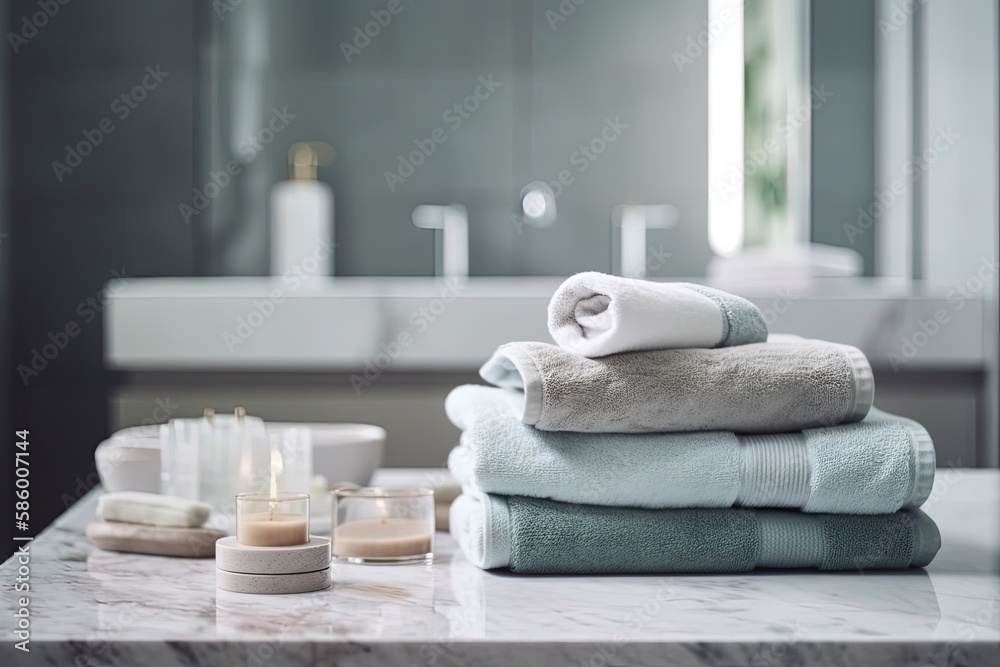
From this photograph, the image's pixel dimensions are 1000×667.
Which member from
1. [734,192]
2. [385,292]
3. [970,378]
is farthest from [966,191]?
[385,292]

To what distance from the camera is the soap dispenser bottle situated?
2455mm

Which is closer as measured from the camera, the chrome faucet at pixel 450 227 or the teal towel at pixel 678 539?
the teal towel at pixel 678 539

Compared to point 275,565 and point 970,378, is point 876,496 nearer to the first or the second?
point 275,565

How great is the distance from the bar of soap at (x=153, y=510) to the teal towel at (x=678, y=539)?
229 mm

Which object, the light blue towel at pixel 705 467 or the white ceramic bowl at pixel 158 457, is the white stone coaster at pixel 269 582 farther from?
the white ceramic bowl at pixel 158 457

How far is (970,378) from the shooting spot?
6.39 feet

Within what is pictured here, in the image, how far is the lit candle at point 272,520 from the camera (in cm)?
68

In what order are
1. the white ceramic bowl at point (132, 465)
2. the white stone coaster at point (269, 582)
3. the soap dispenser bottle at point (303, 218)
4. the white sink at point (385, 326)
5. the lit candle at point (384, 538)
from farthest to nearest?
the soap dispenser bottle at point (303, 218)
the white sink at point (385, 326)
the white ceramic bowl at point (132, 465)
the lit candle at point (384, 538)
the white stone coaster at point (269, 582)

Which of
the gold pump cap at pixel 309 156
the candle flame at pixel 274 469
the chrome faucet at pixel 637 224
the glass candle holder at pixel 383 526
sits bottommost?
the glass candle holder at pixel 383 526

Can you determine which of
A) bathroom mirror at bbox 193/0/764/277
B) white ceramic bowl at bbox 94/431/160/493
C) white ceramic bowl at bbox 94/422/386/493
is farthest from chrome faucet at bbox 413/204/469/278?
white ceramic bowl at bbox 94/431/160/493

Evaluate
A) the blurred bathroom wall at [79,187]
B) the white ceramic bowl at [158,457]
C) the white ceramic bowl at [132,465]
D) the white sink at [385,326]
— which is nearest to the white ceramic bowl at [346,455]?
the white ceramic bowl at [158,457]

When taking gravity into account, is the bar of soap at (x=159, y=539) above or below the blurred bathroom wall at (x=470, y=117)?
below

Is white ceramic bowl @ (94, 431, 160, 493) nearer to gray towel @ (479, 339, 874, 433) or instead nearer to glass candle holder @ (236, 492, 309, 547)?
glass candle holder @ (236, 492, 309, 547)

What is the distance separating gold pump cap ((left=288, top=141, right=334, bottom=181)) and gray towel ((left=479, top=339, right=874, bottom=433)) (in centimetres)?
184
